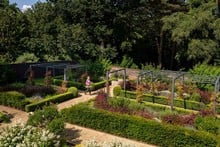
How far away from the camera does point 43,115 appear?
516 inches

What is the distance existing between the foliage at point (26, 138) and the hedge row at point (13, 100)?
7515 millimetres

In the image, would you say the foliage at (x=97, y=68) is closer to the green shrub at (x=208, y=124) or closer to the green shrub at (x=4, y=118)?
the green shrub at (x=4, y=118)

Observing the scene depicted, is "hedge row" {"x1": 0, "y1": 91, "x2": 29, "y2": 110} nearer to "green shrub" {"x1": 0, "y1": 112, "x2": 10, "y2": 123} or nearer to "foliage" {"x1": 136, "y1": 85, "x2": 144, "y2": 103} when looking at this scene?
"green shrub" {"x1": 0, "y1": 112, "x2": 10, "y2": 123}

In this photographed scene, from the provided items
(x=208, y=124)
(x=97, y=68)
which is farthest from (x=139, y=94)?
(x=97, y=68)

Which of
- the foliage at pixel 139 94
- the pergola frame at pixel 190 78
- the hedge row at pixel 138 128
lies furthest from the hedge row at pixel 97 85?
the hedge row at pixel 138 128

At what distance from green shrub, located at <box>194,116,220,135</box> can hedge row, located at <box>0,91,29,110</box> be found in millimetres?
10737

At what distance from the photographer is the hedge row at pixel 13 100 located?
17.9 metres

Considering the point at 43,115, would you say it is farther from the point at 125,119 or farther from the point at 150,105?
the point at 150,105

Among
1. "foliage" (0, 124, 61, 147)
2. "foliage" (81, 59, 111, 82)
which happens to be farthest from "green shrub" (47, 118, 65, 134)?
"foliage" (81, 59, 111, 82)

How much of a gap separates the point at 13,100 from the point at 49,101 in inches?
92.3

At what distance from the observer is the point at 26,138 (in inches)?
387

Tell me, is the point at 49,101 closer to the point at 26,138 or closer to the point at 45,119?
the point at 45,119

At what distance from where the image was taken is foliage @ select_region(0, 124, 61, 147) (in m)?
9.66

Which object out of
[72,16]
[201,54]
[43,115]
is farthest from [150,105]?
[72,16]
